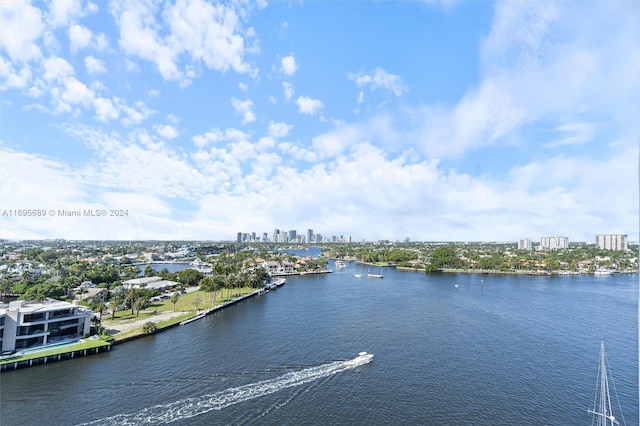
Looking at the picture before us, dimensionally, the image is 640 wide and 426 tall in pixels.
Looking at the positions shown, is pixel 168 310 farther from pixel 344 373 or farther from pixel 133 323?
pixel 344 373

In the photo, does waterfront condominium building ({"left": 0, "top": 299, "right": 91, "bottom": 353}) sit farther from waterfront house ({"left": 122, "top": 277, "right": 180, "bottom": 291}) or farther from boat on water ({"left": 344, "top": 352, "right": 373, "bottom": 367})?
boat on water ({"left": 344, "top": 352, "right": 373, "bottom": 367})

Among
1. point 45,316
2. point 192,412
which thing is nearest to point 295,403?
point 192,412

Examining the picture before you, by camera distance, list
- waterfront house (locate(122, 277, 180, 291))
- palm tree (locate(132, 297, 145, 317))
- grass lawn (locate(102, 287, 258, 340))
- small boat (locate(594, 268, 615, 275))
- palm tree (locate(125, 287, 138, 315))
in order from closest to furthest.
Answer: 1. grass lawn (locate(102, 287, 258, 340))
2. palm tree (locate(132, 297, 145, 317))
3. palm tree (locate(125, 287, 138, 315))
4. waterfront house (locate(122, 277, 180, 291))
5. small boat (locate(594, 268, 615, 275))

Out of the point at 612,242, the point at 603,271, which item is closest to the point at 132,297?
the point at 603,271

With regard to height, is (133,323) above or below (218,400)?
below

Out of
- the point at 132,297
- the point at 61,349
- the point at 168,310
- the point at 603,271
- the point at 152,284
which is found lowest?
the point at 168,310

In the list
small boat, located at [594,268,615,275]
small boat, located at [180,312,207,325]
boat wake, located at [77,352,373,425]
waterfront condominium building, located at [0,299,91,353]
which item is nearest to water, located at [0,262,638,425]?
boat wake, located at [77,352,373,425]
